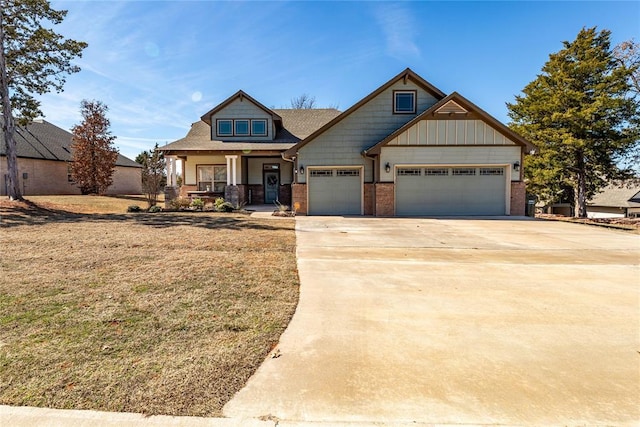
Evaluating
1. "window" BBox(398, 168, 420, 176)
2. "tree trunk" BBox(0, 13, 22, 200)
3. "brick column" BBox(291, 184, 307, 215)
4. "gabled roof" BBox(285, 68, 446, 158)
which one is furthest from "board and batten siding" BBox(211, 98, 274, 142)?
"tree trunk" BBox(0, 13, 22, 200)

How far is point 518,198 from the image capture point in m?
14.7

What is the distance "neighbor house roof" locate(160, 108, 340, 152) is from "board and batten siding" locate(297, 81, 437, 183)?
3515mm

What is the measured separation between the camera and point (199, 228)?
9.87 metres

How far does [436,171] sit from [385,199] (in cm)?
261

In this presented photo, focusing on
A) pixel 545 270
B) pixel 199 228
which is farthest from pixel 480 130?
pixel 199 228

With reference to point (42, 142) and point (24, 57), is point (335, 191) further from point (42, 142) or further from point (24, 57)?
point (42, 142)

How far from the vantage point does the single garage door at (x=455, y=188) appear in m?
14.7

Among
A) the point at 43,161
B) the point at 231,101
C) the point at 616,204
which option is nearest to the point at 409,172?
the point at 231,101

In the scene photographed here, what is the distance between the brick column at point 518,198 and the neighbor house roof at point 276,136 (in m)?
11.3

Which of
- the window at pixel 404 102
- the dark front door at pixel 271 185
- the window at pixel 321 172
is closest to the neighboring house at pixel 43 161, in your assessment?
the dark front door at pixel 271 185

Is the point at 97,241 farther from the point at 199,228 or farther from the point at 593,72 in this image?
the point at 593,72

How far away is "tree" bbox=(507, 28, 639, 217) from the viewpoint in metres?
16.6

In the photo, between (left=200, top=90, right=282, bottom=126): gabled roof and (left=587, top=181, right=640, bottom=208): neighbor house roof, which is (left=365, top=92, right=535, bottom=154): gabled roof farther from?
(left=587, top=181, right=640, bottom=208): neighbor house roof

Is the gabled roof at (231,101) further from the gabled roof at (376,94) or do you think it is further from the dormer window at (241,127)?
the gabled roof at (376,94)
